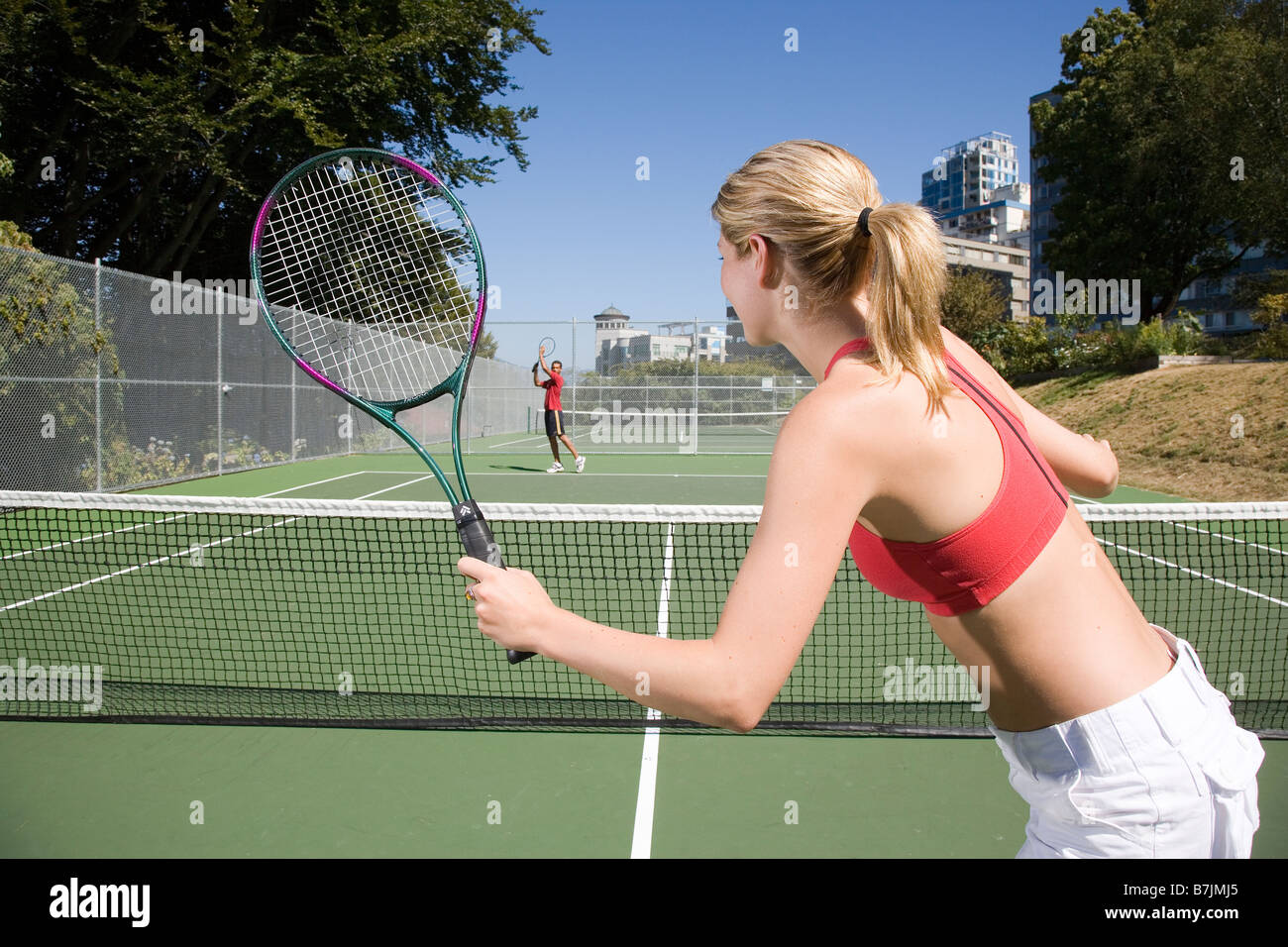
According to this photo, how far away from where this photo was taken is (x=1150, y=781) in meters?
1.20

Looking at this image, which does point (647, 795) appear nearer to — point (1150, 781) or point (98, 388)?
point (1150, 781)

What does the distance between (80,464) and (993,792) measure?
10.0m

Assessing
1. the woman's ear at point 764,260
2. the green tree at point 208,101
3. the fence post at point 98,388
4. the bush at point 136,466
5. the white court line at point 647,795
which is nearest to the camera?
the woman's ear at point 764,260

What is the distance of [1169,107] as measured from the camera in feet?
89.9

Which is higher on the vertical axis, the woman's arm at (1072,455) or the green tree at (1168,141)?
the green tree at (1168,141)

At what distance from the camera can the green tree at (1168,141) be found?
2044 cm

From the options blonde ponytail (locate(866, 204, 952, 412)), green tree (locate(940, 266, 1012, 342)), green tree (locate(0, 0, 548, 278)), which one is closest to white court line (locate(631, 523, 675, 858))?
blonde ponytail (locate(866, 204, 952, 412))

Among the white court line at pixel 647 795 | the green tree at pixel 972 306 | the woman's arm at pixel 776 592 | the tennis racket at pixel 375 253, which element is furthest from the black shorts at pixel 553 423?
the green tree at pixel 972 306

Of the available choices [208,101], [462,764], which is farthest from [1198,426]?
[208,101]

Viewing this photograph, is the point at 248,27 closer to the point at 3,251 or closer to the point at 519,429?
the point at 3,251

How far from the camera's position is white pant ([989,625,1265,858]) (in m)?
1.20

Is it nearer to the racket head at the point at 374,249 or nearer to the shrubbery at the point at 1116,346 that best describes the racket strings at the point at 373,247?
the racket head at the point at 374,249

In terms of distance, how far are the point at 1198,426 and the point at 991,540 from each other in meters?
16.8

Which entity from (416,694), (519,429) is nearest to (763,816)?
(416,694)
